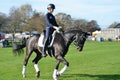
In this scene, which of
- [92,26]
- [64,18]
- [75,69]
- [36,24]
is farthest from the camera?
[92,26]

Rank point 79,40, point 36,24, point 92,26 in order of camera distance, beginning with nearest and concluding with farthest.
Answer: point 79,40
point 36,24
point 92,26

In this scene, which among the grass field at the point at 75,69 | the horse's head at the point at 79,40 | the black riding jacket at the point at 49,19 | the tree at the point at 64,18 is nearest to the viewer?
the horse's head at the point at 79,40

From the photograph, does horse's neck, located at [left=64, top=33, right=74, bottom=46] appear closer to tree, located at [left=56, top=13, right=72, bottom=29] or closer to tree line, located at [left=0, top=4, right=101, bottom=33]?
tree line, located at [left=0, top=4, right=101, bottom=33]

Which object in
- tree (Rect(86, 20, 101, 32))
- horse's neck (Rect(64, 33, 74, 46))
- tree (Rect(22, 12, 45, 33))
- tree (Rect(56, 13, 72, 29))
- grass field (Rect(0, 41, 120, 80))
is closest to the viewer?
horse's neck (Rect(64, 33, 74, 46))

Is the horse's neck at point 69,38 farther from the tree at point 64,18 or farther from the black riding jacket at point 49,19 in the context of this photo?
the tree at point 64,18

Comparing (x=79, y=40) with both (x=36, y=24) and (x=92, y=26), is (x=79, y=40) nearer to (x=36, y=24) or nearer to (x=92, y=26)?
(x=36, y=24)

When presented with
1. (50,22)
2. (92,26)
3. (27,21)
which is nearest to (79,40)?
(50,22)

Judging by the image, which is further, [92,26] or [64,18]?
[92,26]

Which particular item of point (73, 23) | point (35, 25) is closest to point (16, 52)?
point (35, 25)

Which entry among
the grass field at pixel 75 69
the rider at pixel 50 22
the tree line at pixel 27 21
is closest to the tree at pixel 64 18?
the tree line at pixel 27 21

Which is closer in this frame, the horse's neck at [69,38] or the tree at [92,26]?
the horse's neck at [69,38]

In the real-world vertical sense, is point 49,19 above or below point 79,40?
above

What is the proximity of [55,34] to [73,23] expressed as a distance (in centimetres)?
11640

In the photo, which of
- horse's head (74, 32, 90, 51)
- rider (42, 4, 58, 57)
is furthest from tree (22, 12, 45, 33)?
horse's head (74, 32, 90, 51)
